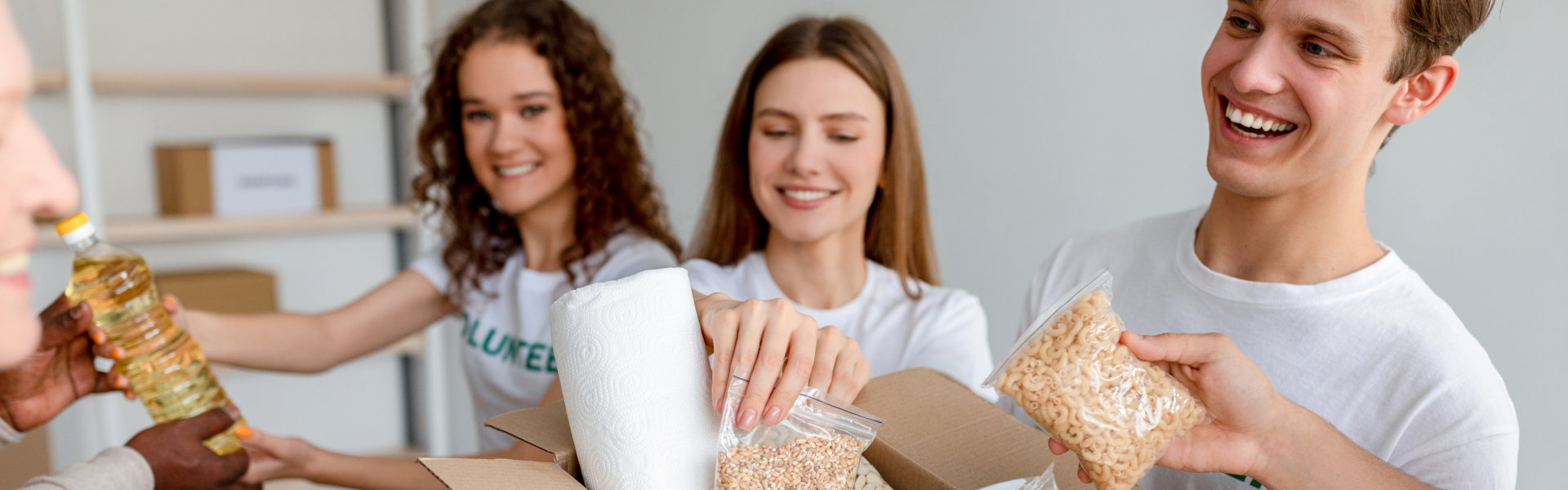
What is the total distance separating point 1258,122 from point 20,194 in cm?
90

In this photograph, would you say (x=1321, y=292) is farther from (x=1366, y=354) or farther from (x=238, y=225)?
(x=238, y=225)

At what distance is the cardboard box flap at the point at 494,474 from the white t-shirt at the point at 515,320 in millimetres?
692

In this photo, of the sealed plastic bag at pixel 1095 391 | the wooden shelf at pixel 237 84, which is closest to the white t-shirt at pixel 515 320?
the sealed plastic bag at pixel 1095 391

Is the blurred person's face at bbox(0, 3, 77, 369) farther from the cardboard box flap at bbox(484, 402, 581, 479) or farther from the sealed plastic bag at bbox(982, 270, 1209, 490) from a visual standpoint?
the sealed plastic bag at bbox(982, 270, 1209, 490)

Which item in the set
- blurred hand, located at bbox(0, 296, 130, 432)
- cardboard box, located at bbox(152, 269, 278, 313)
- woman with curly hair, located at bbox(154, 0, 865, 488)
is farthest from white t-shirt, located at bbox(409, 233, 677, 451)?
cardboard box, located at bbox(152, 269, 278, 313)

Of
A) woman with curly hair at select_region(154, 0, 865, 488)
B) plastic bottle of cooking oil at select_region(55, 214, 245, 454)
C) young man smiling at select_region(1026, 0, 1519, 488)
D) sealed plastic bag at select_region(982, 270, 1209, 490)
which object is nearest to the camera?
sealed plastic bag at select_region(982, 270, 1209, 490)

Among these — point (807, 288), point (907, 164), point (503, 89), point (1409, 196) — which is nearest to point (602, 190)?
point (503, 89)

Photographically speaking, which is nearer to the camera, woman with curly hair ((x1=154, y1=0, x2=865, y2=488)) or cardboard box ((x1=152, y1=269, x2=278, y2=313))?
woman with curly hair ((x1=154, y1=0, x2=865, y2=488))

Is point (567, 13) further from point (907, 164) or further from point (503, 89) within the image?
point (907, 164)

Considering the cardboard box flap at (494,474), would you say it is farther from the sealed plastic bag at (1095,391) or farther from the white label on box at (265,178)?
the white label on box at (265,178)

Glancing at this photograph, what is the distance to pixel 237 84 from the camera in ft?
8.08

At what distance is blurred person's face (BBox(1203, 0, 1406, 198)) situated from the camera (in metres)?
0.83

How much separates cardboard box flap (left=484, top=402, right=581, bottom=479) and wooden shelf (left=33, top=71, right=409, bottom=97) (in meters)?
2.08

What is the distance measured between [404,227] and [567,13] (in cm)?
172
